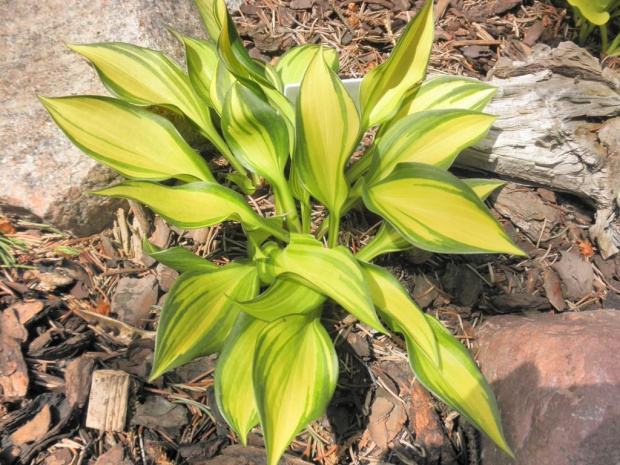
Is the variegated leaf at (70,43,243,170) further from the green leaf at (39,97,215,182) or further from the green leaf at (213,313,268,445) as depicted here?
the green leaf at (213,313,268,445)

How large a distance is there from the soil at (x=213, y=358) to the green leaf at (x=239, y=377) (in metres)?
0.15

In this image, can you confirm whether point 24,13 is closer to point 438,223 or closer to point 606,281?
point 438,223

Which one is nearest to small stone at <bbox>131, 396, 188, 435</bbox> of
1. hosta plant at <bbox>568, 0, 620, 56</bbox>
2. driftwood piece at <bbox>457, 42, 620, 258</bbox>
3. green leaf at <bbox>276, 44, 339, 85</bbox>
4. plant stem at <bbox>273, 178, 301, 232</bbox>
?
plant stem at <bbox>273, 178, 301, 232</bbox>

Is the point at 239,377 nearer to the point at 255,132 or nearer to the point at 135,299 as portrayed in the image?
the point at 135,299

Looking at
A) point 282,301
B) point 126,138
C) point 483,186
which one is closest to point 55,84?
point 126,138

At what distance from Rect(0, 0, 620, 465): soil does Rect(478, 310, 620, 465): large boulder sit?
0.46 feet

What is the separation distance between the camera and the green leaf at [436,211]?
923 millimetres

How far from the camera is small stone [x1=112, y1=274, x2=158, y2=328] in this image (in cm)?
129

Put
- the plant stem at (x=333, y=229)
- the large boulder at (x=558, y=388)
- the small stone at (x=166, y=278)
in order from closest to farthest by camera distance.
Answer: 1. the large boulder at (x=558, y=388)
2. the plant stem at (x=333, y=229)
3. the small stone at (x=166, y=278)

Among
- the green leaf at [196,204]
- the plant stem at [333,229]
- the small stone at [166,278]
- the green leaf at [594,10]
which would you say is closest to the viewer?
the green leaf at [196,204]

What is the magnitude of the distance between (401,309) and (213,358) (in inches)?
20.3

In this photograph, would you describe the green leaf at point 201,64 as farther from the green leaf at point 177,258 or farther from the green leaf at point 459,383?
the green leaf at point 459,383

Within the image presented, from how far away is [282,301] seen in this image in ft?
3.34

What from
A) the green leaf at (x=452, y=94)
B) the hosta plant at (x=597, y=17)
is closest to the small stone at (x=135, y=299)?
the green leaf at (x=452, y=94)
